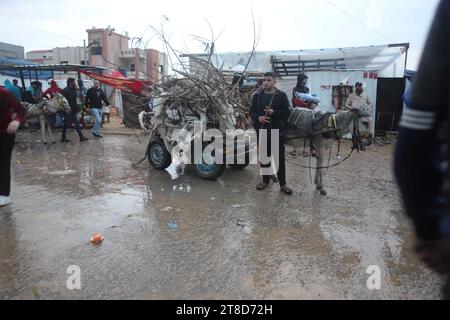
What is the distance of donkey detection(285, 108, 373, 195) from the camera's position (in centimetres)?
572

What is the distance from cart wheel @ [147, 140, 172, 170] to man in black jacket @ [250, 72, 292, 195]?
2.28 meters

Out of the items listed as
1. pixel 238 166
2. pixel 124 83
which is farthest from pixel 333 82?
pixel 124 83

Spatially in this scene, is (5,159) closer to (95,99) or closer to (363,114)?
(363,114)

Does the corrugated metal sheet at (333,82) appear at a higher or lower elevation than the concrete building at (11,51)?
lower

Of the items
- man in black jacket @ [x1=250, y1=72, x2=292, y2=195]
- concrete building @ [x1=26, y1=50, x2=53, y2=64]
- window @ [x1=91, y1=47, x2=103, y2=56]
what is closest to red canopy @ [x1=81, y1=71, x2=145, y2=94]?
man in black jacket @ [x1=250, y1=72, x2=292, y2=195]

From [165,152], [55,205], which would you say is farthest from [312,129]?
[55,205]

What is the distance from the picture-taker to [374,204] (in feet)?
18.4

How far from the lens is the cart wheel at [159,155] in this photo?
7.53m

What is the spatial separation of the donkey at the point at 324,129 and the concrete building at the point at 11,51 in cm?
2762

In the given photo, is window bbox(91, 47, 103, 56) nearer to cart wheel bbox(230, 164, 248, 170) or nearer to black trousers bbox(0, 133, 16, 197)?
cart wheel bbox(230, 164, 248, 170)

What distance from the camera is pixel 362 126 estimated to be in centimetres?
571

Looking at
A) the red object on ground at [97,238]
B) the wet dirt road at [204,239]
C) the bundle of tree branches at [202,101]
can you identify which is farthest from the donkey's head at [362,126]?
the red object on ground at [97,238]

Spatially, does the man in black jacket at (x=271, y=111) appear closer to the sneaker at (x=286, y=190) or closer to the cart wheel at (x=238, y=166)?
the sneaker at (x=286, y=190)
